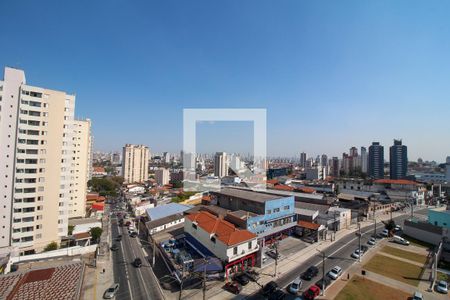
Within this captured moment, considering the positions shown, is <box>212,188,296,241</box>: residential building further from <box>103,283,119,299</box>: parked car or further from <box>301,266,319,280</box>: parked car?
<box>103,283,119,299</box>: parked car

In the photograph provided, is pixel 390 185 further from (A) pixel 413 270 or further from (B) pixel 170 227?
(B) pixel 170 227

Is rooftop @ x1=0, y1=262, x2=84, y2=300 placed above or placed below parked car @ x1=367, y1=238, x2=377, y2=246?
below

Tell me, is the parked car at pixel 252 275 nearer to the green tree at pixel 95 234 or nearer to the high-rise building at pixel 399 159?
the green tree at pixel 95 234

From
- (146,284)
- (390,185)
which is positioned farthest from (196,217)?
(390,185)

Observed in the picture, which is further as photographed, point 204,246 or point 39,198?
point 39,198

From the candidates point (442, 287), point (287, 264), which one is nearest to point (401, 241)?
point (442, 287)

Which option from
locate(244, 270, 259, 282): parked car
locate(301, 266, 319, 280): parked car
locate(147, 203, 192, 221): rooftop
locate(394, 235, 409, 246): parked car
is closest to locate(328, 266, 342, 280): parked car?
locate(301, 266, 319, 280): parked car

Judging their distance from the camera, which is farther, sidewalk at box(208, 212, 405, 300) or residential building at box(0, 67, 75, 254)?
residential building at box(0, 67, 75, 254)
